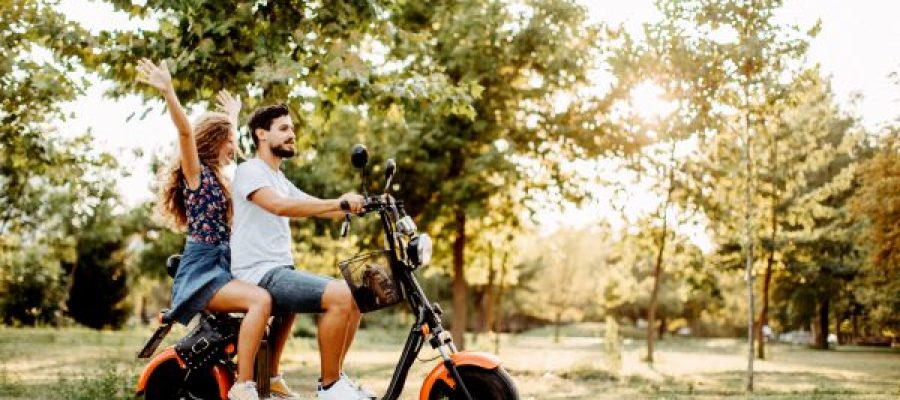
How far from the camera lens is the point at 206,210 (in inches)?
210

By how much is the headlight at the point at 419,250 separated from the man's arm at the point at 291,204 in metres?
0.41

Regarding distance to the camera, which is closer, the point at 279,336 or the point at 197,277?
the point at 197,277

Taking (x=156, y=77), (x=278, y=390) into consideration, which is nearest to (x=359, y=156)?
(x=156, y=77)

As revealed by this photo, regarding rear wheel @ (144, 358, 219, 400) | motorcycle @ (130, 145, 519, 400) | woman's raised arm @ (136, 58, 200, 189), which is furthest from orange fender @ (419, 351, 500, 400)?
woman's raised arm @ (136, 58, 200, 189)

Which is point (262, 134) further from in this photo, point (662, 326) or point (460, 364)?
point (662, 326)

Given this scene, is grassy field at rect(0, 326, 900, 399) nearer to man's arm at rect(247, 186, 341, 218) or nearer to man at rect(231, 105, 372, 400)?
man at rect(231, 105, 372, 400)

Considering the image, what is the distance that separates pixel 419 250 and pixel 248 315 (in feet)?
3.49

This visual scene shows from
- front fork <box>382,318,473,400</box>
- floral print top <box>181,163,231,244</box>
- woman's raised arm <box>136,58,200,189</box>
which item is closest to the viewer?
front fork <box>382,318,473,400</box>

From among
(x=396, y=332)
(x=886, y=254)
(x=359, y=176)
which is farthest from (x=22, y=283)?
(x=886, y=254)

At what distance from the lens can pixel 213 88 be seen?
9570 millimetres

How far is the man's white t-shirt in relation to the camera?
508 centimetres

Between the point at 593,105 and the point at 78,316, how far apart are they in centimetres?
3204

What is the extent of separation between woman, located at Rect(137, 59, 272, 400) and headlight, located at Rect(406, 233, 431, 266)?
86 cm

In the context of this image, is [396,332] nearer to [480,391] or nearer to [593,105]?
[593,105]
